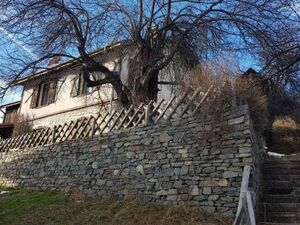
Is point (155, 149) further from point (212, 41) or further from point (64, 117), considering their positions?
point (64, 117)

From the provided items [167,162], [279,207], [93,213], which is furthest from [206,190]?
[93,213]

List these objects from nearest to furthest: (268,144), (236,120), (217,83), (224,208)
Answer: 1. (224,208)
2. (236,120)
3. (217,83)
4. (268,144)

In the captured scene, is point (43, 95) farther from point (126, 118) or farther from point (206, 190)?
point (206, 190)

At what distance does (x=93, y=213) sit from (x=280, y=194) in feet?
13.7

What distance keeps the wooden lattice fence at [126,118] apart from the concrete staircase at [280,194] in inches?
96.5

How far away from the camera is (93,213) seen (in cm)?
809

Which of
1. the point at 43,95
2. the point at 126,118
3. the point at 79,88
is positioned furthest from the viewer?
the point at 43,95

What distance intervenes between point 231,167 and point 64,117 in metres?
12.0

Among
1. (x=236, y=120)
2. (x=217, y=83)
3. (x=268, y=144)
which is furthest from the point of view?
(x=268, y=144)

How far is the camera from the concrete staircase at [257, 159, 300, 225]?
22.2ft

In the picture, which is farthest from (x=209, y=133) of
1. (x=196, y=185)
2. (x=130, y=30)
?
(x=130, y=30)

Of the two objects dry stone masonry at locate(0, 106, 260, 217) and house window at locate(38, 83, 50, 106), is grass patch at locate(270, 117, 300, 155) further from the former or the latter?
house window at locate(38, 83, 50, 106)

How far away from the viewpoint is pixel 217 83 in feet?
26.4

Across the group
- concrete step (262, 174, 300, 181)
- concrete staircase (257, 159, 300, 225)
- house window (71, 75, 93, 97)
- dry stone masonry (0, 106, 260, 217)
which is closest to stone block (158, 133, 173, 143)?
dry stone masonry (0, 106, 260, 217)
